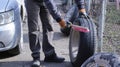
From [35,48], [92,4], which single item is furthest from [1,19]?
[92,4]

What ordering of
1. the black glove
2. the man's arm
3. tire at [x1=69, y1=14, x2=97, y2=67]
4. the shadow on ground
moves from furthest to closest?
the shadow on ground → tire at [x1=69, y1=14, x2=97, y2=67] → the black glove → the man's arm

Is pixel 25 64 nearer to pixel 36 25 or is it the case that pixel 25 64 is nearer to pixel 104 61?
pixel 36 25

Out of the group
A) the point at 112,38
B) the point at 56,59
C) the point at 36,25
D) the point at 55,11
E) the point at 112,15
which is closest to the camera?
the point at 55,11

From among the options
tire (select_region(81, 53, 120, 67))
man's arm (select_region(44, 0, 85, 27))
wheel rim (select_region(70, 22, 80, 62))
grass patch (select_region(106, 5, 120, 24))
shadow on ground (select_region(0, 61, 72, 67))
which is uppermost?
man's arm (select_region(44, 0, 85, 27))

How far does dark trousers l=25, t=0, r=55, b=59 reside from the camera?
612cm

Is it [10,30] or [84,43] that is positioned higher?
[10,30]

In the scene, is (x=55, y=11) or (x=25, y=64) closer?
(x=55, y=11)

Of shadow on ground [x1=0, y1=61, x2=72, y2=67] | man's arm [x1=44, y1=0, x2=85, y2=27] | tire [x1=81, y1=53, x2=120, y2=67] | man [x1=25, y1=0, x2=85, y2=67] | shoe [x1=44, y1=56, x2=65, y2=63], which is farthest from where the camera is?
shoe [x1=44, y1=56, x2=65, y2=63]

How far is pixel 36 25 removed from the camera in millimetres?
6180

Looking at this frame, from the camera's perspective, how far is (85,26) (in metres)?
5.83

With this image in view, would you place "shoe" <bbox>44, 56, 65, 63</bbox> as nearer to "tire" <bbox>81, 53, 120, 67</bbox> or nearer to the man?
the man

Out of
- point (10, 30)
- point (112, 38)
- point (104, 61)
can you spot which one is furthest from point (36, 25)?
point (112, 38)

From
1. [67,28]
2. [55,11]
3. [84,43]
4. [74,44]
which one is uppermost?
[55,11]

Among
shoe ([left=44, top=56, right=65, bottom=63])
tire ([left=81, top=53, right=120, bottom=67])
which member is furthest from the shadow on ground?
tire ([left=81, top=53, right=120, bottom=67])
